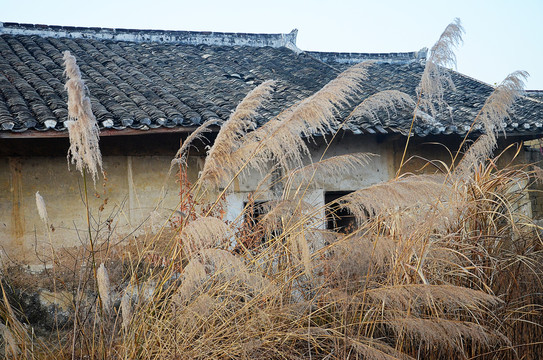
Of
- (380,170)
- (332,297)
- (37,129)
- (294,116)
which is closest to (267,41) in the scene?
(380,170)

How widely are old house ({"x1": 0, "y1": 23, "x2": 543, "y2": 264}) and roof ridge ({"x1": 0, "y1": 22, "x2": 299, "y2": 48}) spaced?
21mm

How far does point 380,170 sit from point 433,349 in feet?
13.4

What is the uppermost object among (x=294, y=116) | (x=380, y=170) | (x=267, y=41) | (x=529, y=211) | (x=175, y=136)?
(x=267, y=41)

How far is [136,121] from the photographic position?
18.1ft

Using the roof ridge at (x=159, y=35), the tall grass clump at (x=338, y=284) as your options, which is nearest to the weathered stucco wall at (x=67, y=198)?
the tall grass clump at (x=338, y=284)

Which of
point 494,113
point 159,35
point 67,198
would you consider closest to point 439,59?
point 494,113

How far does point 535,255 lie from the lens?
345cm

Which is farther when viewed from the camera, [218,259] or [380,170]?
[380,170]

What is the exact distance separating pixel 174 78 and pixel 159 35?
2.27 m

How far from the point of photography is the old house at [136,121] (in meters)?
5.61

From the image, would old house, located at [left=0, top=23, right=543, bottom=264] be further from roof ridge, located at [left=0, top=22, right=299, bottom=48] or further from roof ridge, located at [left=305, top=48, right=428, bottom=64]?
roof ridge, located at [left=305, top=48, right=428, bottom=64]

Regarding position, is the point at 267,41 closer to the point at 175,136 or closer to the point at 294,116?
the point at 175,136

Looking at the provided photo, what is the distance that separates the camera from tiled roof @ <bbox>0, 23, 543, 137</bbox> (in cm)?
561

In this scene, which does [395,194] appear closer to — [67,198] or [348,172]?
[348,172]
